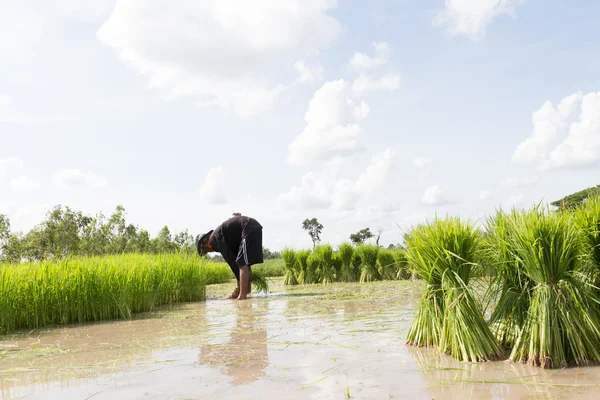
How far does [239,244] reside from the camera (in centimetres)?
927

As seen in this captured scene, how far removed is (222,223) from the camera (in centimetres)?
920

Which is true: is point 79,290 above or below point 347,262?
below

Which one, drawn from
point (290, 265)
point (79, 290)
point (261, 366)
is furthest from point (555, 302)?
point (290, 265)

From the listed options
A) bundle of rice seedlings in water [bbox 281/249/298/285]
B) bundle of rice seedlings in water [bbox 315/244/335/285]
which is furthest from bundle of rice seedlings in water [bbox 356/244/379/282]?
bundle of rice seedlings in water [bbox 281/249/298/285]

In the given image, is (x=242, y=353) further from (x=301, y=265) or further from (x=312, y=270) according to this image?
(x=312, y=270)

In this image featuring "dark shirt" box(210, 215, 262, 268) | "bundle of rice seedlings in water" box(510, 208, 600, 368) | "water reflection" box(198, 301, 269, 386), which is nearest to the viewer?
"bundle of rice seedlings in water" box(510, 208, 600, 368)

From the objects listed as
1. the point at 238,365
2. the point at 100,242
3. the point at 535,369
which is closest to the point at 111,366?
the point at 238,365

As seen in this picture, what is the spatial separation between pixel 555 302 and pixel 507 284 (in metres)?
0.42

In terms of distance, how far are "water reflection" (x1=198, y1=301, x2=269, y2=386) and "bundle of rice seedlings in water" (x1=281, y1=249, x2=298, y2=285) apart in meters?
7.85

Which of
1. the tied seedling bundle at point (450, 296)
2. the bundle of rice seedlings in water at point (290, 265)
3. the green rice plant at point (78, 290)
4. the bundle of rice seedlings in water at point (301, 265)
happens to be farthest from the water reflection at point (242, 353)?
the bundle of rice seedlings in water at point (301, 265)

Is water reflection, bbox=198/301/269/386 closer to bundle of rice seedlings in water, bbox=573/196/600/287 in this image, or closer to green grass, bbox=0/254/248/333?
green grass, bbox=0/254/248/333

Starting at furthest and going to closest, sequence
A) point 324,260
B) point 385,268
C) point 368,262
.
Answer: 1. point 385,268
2. point 368,262
3. point 324,260

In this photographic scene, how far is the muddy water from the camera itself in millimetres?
2717

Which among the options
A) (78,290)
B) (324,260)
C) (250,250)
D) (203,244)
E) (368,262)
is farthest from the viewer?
(368,262)
